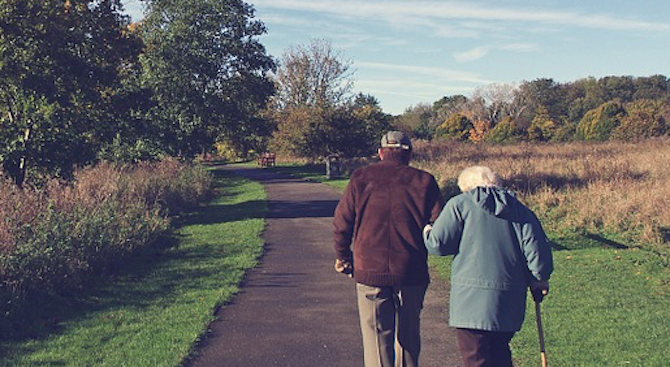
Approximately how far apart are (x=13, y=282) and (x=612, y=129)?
48055 mm

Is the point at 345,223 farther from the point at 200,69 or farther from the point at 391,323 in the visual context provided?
the point at 200,69

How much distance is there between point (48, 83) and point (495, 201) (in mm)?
13870

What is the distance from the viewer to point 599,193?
54.2ft

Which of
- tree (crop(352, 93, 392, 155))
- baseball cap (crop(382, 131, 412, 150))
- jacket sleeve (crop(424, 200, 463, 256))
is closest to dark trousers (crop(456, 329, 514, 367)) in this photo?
jacket sleeve (crop(424, 200, 463, 256))

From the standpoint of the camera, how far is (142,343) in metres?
6.77

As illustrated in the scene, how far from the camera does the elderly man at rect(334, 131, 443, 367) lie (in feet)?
15.8

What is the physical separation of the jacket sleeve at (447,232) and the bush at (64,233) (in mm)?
5523

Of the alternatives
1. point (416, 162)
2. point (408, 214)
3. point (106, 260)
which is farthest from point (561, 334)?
point (416, 162)

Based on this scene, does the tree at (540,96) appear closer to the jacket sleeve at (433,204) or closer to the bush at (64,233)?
the bush at (64,233)

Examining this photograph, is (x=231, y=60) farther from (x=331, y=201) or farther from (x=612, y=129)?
(x=612, y=129)

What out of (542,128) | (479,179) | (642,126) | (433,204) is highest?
(542,128)

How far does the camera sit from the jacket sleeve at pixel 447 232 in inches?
174

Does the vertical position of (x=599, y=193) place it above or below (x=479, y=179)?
below

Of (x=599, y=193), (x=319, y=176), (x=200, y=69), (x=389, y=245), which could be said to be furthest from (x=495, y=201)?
(x=319, y=176)
